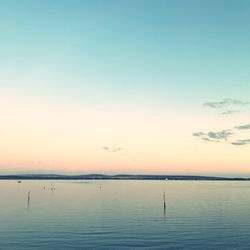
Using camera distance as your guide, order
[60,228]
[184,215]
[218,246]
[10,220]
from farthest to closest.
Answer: [184,215] < [10,220] < [60,228] < [218,246]

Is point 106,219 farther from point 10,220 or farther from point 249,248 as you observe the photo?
point 249,248

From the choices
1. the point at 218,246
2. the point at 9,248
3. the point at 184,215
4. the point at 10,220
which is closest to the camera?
the point at 9,248

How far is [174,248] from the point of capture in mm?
61031

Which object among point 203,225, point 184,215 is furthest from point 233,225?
point 184,215

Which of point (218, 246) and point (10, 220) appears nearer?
point (218, 246)

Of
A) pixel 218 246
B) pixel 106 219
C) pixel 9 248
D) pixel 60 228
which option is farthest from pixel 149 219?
pixel 9 248

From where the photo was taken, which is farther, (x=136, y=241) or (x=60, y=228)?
(x=60, y=228)

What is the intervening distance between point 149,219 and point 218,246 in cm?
3536

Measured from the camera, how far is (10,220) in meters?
91.9

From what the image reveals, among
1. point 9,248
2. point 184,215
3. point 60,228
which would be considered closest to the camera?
point 9,248

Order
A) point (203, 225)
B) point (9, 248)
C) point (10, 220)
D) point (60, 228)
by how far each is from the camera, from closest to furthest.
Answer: point (9, 248) → point (60, 228) → point (203, 225) → point (10, 220)

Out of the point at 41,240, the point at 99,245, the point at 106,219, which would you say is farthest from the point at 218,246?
the point at 106,219

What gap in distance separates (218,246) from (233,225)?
25282 millimetres

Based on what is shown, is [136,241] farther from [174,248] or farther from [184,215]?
[184,215]
